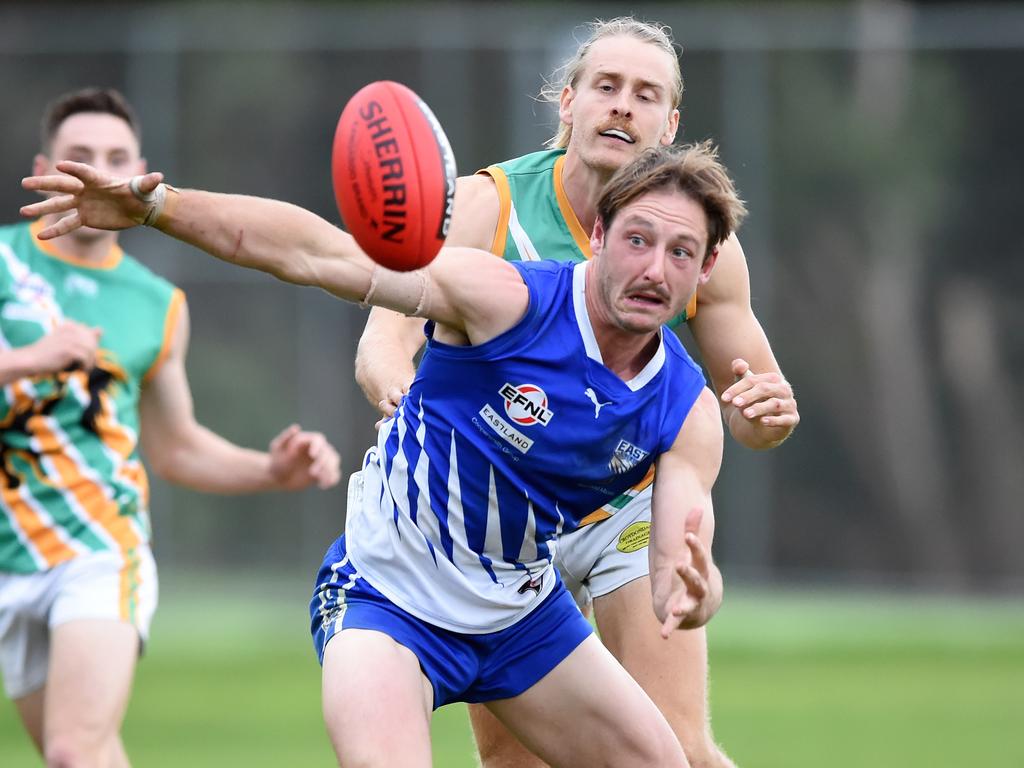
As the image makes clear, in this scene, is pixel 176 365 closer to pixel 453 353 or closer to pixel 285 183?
pixel 453 353

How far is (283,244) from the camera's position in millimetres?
4453

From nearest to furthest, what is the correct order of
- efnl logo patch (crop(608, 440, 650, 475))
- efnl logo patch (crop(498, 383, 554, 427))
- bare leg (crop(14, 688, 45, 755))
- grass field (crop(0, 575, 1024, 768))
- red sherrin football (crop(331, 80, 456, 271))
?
red sherrin football (crop(331, 80, 456, 271)), efnl logo patch (crop(498, 383, 554, 427)), efnl logo patch (crop(608, 440, 650, 475)), bare leg (crop(14, 688, 45, 755)), grass field (crop(0, 575, 1024, 768))

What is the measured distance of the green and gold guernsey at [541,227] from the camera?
5.75 meters

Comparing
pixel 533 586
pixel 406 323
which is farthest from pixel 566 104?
pixel 533 586

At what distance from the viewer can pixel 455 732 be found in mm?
11195

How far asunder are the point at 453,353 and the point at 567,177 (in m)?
1.18

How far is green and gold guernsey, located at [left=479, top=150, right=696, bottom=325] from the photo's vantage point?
575 centimetres

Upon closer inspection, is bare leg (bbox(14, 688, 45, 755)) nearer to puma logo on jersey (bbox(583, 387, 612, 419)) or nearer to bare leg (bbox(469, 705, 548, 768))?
bare leg (bbox(469, 705, 548, 768))

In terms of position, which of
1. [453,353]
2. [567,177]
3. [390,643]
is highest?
[567,177]

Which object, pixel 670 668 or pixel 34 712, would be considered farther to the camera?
pixel 34 712

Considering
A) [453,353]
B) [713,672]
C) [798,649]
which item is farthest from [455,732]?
[453,353]

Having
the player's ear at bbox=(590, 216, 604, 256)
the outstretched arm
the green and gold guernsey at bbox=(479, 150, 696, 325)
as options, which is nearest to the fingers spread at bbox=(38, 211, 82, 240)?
the outstretched arm

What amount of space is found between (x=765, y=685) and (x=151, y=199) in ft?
29.1

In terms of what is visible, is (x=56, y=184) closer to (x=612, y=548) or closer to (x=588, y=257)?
(x=588, y=257)
